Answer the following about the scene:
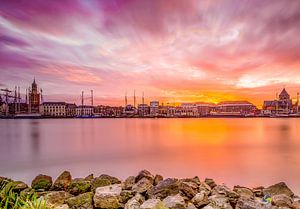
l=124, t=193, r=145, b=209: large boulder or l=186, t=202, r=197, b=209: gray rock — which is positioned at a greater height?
l=124, t=193, r=145, b=209: large boulder

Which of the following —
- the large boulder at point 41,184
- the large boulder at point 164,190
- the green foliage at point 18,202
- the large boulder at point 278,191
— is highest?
the green foliage at point 18,202

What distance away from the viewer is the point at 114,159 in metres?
17.3

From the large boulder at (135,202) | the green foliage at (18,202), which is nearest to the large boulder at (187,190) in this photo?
the large boulder at (135,202)

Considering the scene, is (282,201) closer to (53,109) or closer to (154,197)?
(154,197)

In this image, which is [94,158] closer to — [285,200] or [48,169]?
[48,169]

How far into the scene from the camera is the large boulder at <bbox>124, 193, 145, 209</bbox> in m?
5.98

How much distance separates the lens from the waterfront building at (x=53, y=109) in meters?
176

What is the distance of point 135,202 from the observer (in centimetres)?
613

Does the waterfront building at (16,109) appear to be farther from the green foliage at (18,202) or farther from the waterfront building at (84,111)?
the green foliage at (18,202)

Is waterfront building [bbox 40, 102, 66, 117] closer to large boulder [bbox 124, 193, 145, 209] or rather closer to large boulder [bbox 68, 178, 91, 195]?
large boulder [bbox 68, 178, 91, 195]

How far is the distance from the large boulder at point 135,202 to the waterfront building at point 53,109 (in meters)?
183

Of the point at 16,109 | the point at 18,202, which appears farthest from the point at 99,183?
the point at 16,109

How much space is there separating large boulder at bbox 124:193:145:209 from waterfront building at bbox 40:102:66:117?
182834 millimetres

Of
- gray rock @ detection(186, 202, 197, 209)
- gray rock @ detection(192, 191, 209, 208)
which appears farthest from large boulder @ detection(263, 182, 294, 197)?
gray rock @ detection(186, 202, 197, 209)
